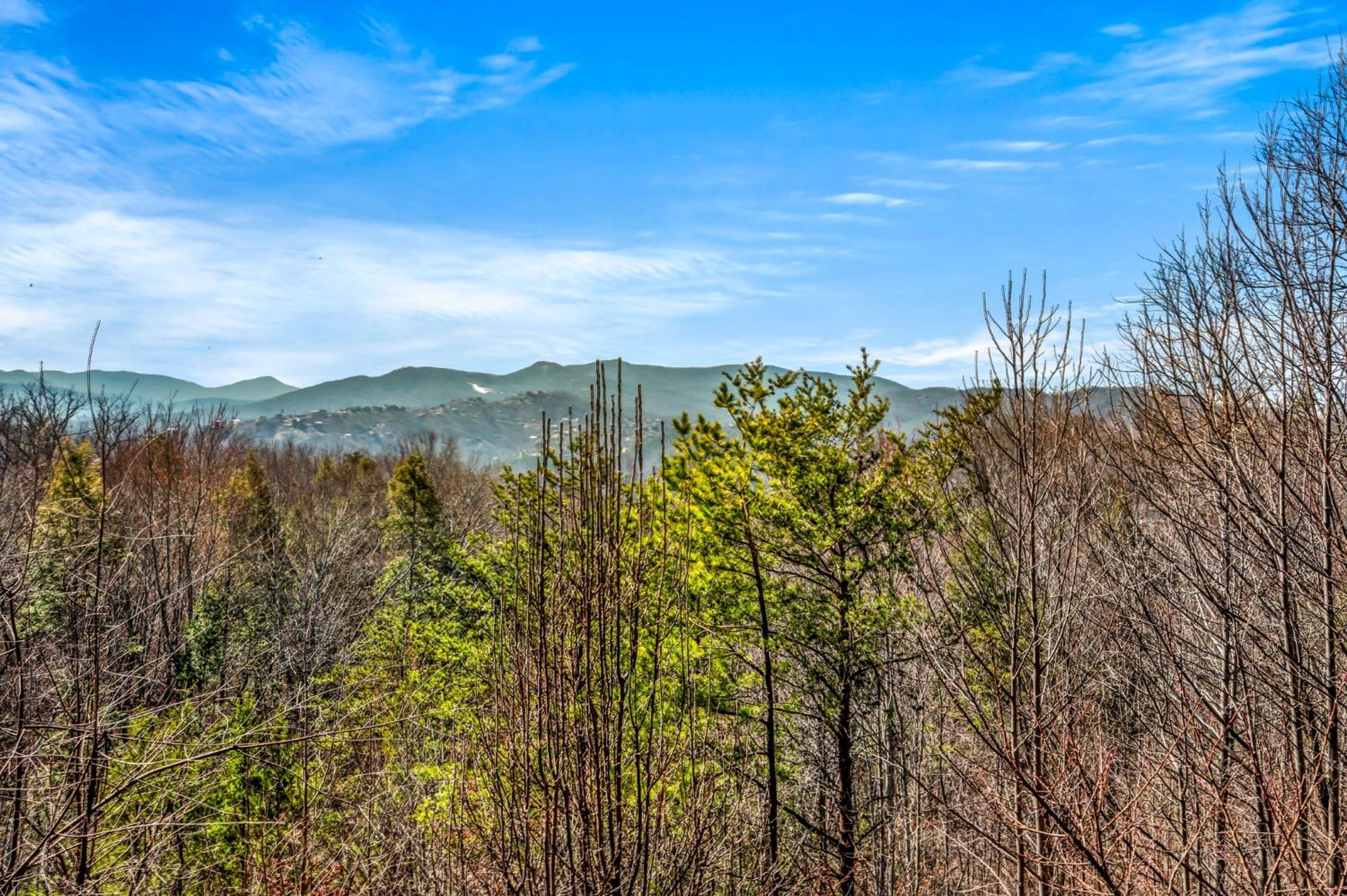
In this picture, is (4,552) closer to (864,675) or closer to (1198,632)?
(864,675)

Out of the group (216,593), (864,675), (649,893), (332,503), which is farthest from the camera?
(332,503)

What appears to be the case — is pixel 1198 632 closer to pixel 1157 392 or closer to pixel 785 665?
pixel 1157 392

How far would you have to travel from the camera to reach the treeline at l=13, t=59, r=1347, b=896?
4.64 meters

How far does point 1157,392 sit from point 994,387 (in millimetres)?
2343

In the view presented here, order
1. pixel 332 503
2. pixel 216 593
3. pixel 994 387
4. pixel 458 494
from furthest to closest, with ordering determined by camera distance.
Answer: pixel 458 494, pixel 332 503, pixel 216 593, pixel 994 387

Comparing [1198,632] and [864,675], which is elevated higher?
[1198,632]

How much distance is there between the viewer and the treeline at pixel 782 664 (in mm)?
4645

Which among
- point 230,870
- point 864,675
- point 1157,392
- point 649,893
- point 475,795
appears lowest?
point 230,870

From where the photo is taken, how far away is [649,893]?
5094 millimetres

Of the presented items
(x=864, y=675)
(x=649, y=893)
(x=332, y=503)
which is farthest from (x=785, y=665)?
(x=332, y=503)

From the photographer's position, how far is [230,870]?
39.0 feet

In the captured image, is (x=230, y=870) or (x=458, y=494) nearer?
(x=230, y=870)

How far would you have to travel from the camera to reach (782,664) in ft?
39.9

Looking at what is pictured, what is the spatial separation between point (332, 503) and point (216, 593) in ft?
65.9
